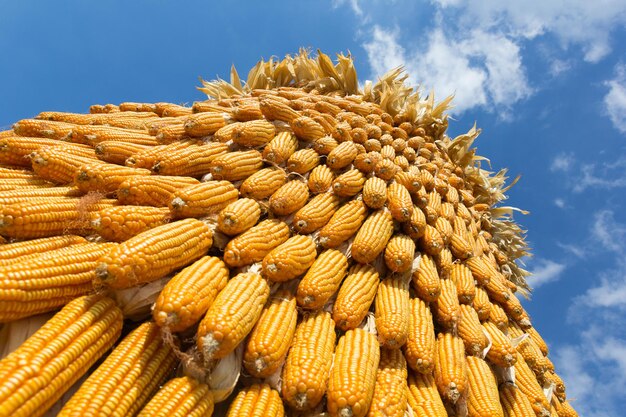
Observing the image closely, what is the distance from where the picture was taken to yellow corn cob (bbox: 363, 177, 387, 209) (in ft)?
15.6

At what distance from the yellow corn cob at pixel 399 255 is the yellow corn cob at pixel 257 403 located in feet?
6.29

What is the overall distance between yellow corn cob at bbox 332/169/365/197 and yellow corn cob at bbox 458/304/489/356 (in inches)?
76.0

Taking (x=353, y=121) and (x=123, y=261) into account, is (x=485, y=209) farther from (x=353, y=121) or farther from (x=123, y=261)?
(x=123, y=261)

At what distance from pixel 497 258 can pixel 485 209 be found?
1.37 metres

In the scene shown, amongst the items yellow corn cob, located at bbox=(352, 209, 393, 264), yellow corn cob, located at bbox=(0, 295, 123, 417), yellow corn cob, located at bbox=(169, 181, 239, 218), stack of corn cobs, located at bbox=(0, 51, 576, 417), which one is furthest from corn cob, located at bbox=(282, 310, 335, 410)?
yellow corn cob, located at bbox=(169, 181, 239, 218)

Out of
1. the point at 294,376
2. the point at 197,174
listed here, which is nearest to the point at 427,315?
the point at 294,376

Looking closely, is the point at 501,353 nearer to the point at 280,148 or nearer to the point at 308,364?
the point at 308,364

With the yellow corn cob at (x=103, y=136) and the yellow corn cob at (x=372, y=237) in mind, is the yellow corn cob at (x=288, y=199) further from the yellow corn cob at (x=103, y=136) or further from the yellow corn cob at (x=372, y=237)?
the yellow corn cob at (x=103, y=136)

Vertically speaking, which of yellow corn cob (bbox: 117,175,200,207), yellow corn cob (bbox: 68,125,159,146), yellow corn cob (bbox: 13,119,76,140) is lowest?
yellow corn cob (bbox: 117,175,200,207)

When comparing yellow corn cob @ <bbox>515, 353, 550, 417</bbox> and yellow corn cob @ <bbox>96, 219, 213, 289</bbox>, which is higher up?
yellow corn cob @ <bbox>515, 353, 550, 417</bbox>

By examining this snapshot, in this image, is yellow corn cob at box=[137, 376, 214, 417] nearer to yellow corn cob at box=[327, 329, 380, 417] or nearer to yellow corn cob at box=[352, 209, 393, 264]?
yellow corn cob at box=[327, 329, 380, 417]

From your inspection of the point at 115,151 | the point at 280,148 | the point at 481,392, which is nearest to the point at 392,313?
the point at 481,392

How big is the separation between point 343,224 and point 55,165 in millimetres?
3032

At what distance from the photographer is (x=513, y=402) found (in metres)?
4.03
